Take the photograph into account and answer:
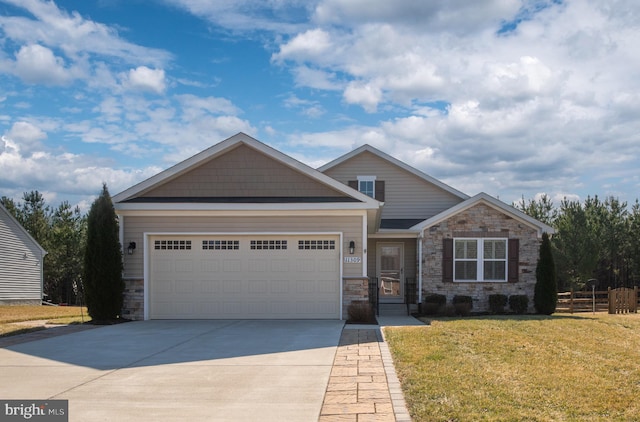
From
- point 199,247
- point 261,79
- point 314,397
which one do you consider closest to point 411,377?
point 314,397

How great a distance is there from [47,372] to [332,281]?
8.52 metres

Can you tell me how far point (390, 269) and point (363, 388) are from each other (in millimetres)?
15135

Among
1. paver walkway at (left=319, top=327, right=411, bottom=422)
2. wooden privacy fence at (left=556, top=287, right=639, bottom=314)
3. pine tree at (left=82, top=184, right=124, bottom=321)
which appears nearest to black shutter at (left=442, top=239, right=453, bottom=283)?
wooden privacy fence at (left=556, top=287, right=639, bottom=314)

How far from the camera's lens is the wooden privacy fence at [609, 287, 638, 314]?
2286 cm

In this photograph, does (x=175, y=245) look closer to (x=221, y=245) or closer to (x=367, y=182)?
(x=221, y=245)

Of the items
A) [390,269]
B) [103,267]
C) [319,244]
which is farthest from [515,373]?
[390,269]

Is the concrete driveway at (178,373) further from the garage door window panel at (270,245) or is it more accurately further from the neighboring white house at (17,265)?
the neighboring white house at (17,265)

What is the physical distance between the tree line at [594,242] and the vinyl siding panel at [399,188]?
826 cm

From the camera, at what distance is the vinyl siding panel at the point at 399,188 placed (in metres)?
23.2

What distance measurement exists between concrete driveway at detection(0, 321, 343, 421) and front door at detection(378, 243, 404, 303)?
29.9ft

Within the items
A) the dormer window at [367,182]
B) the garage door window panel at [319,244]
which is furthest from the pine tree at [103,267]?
the dormer window at [367,182]

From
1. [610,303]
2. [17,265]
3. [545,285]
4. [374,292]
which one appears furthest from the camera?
[17,265]

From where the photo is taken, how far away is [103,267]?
A: 1551cm

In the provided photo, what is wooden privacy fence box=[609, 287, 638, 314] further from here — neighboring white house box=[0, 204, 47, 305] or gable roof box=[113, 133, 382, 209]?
neighboring white house box=[0, 204, 47, 305]
